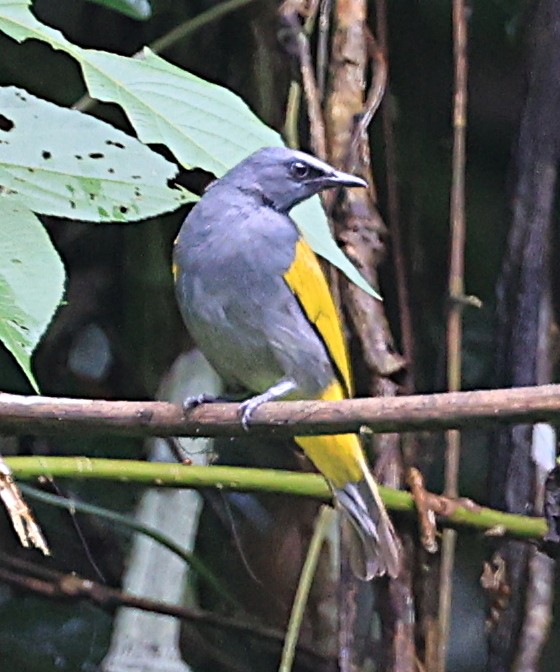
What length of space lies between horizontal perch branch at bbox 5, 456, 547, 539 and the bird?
0.12m

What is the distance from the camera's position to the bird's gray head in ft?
6.07

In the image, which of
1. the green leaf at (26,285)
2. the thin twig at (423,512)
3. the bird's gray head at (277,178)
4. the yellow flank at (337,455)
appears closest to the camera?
the green leaf at (26,285)

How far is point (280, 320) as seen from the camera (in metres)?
1.73

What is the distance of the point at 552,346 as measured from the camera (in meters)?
1.95

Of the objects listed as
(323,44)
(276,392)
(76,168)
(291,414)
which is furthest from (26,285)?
(323,44)

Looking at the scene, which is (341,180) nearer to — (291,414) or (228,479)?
(228,479)

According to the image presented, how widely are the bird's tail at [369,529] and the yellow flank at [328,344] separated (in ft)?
0.06

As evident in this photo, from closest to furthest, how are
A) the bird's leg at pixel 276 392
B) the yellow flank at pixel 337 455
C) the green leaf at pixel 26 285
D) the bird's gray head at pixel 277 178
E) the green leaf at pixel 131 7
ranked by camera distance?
the green leaf at pixel 26 285 < the green leaf at pixel 131 7 < the bird's leg at pixel 276 392 < the yellow flank at pixel 337 455 < the bird's gray head at pixel 277 178

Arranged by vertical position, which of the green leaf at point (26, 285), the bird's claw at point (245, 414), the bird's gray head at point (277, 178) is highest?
the green leaf at point (26, 285)

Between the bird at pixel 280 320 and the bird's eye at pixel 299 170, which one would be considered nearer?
the bird at pixel 280 320

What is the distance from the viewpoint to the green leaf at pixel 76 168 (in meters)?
0.84

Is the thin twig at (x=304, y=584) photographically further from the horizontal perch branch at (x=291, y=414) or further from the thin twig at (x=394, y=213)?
the horizontal perch branch at (x=291, y=414)

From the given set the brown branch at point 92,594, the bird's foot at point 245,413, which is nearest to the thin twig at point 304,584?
the brown branch at point 92,594

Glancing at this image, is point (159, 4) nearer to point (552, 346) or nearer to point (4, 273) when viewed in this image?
point (552, 346)
